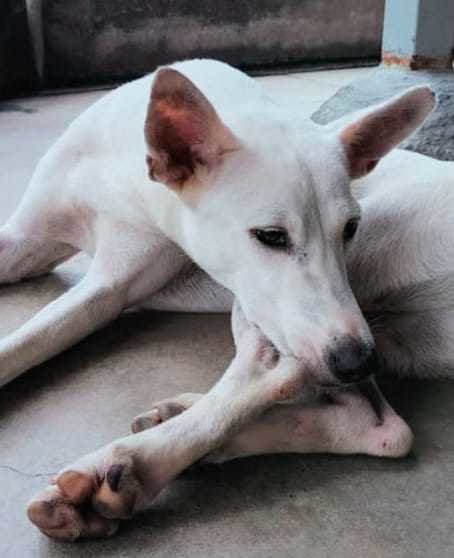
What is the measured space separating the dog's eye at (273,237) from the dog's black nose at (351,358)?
27 centimetres

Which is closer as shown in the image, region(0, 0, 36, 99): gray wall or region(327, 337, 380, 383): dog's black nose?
region(327, 337, 380, 383): dog's black nose

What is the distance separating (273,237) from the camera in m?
2.09

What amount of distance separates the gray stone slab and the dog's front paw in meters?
2.23

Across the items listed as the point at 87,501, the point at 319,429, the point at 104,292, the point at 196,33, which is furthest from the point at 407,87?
the point at 196,33

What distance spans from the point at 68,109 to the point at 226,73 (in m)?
3.45

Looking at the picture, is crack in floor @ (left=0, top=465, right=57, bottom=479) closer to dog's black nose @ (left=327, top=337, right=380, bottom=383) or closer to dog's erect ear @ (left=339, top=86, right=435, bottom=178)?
dog's black nose @ (left=327, top=337, right=380, bottom=383)

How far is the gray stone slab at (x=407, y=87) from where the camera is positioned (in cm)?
375

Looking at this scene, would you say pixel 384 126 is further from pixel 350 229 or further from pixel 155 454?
pixel 155 454

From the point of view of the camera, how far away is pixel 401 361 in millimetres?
2424

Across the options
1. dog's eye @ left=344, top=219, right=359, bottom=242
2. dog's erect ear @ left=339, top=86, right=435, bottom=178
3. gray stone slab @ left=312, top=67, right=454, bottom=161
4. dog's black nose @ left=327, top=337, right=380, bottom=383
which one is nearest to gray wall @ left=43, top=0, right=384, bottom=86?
gray stone slab @ left=312, top=67, right=454, bottom=161

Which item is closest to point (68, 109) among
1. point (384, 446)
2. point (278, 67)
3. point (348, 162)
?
point (278, 67)

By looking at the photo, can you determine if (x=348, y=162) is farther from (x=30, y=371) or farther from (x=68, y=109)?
(x=68, y=109)

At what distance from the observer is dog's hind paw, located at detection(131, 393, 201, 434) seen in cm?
Answer: 208

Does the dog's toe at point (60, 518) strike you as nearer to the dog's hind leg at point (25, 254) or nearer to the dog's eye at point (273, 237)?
the dog's eye at point (273, 237)
